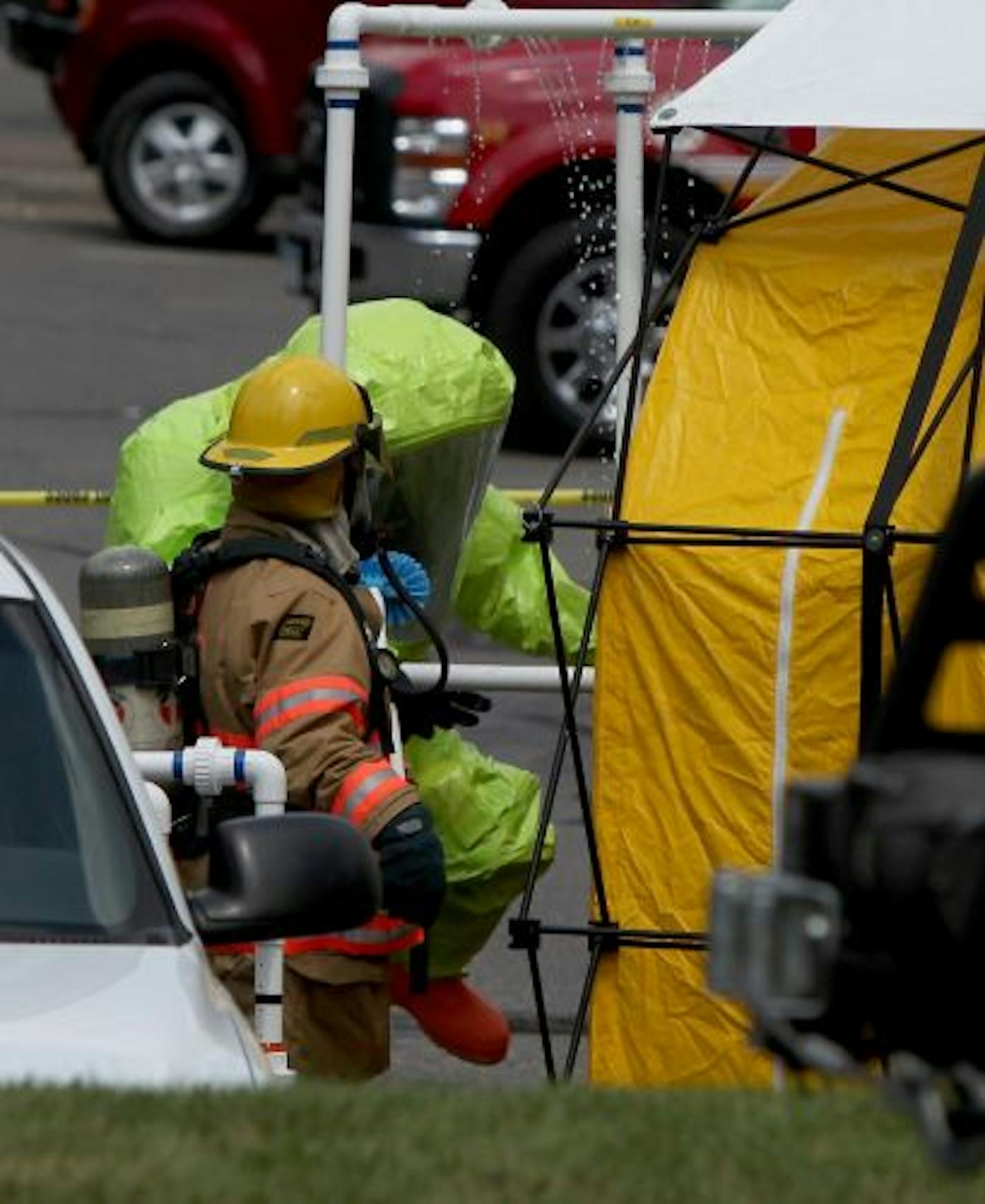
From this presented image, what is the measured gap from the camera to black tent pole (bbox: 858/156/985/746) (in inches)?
255

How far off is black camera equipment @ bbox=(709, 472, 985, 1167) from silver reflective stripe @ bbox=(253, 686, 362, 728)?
315cm

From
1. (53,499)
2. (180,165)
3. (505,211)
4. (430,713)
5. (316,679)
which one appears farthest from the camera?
(180,165)

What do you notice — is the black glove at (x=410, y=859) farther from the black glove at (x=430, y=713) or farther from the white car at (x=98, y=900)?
the white car at (x=98, y=900)

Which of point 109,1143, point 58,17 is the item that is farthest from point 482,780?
point 58,17

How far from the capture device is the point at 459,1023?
303 inches

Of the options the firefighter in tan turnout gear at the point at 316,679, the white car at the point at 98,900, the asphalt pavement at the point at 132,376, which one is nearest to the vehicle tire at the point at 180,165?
the asphalt pavement at the point at 132,376

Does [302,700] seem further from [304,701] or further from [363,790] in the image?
[363,790]

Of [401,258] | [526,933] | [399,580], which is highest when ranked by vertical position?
[399,580]

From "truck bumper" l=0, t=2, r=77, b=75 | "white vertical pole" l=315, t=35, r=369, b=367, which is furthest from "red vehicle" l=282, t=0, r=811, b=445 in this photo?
"white vertical pole" l=315, t=35, r=369, b=367

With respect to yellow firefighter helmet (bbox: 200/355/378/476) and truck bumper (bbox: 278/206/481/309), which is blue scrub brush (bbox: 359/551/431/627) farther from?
truck bumper (bbox: 278/206/481/309)

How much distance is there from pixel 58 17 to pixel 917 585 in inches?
631

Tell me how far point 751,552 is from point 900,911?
3.56m

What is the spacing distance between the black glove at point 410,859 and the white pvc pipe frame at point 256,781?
0.70ft

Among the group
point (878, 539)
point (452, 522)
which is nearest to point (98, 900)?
point (878, 539)
